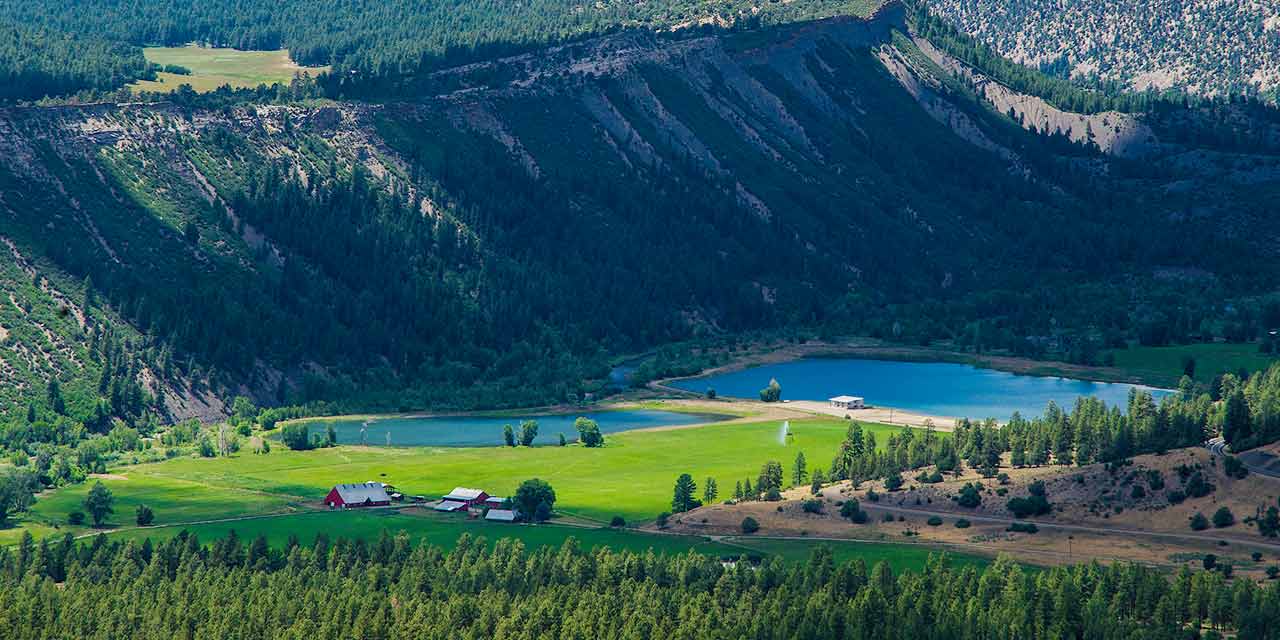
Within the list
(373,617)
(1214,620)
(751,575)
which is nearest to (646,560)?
(751,575)

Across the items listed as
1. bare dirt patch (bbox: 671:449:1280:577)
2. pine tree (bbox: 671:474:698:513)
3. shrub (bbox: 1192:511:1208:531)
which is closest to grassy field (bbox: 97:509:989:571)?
bare dirt patch (bbox: 671:449:1280:577)

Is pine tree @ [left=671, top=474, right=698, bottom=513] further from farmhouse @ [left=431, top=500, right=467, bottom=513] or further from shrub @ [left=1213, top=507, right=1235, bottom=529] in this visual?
shrub @ [left=1213, top=507, right=1235, bottom=529]

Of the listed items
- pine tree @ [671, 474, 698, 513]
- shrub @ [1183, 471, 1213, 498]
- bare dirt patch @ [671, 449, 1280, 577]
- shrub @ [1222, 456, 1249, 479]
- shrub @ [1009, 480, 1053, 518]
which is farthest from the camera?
pine tree @ [671, 474, 698, 513]

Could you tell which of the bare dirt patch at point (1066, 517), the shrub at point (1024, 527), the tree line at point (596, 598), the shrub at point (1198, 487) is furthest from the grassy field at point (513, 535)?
the shrub at point (1198, 487)

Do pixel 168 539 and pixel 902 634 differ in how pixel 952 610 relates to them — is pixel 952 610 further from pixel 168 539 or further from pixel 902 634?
pixel 168 539

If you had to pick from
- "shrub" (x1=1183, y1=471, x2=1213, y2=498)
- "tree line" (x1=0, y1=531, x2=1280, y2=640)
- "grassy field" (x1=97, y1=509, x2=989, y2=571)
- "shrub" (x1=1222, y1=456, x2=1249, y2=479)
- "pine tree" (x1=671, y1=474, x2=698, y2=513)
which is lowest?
"tree line" (x1=0, y1=531, x2=1280, y2=640)

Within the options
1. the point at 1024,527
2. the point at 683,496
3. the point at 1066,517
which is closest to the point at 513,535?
the point at 683,496

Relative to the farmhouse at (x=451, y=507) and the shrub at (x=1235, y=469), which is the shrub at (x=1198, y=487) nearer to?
the shrub at (x=1235, y=469)

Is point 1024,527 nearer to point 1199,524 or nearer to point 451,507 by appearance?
point 1199,524

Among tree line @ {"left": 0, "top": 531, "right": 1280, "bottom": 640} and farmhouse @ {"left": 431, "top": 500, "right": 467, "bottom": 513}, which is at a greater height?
farmhouse @ {"left": 431, "top": 500, "right": 467, "bottom": 513}

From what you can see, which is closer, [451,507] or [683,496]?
[683,496]

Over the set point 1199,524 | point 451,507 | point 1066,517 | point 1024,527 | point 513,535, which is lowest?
point 513,535
